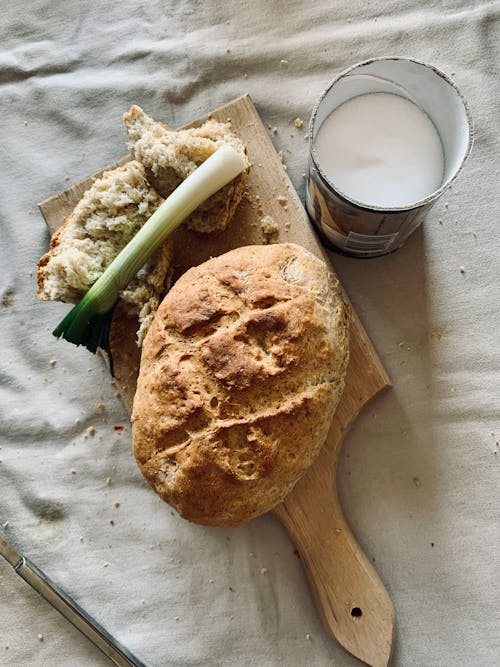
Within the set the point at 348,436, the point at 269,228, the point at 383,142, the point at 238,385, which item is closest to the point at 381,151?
the point at 383,142

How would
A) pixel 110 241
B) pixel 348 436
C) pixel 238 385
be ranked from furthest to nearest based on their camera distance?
pixel 348 436
pixel 110 241
pixel 238 385

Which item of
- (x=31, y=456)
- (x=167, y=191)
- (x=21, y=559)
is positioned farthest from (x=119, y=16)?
(x=21, y=559)

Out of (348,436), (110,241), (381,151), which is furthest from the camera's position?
(348,436)

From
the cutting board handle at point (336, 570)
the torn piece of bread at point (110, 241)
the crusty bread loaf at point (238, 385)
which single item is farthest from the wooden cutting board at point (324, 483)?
the crusty bread loaf at point (238, 385)

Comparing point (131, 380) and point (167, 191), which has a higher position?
point (167, 191)

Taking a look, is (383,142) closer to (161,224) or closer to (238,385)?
(161,224)

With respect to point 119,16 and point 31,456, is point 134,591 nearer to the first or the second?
point 31,456
